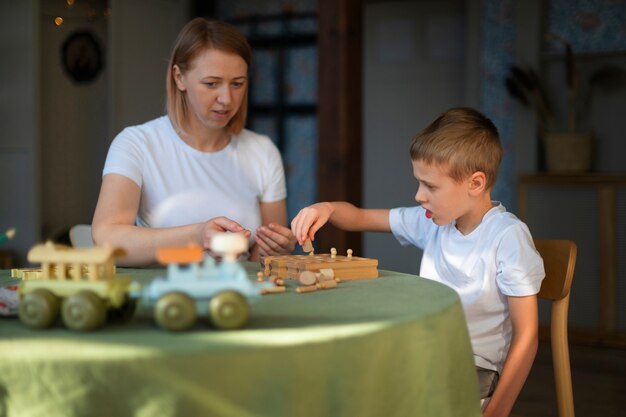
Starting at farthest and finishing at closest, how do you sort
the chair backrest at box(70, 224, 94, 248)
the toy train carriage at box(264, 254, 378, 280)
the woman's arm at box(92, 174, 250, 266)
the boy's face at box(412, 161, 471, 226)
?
the chair backrest at box(70, 224, 94, 248)
the woman's arm at box(92, 174, 250, 266)
the boy's face at box(412, 161, 471, 226)
the toy train carriage at box(264, 254, 378, 280)

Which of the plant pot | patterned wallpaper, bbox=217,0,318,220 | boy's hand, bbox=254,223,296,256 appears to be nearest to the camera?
boy's hand, bbox=254,223,296,256

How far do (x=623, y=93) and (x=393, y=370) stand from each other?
4.54 m

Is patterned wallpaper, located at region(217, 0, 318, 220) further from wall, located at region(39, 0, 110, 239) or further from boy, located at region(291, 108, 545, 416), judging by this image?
boy, located at region(291, 108, 545, 416)

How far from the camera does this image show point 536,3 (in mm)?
5211

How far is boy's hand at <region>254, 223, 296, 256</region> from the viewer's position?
6.85 feet

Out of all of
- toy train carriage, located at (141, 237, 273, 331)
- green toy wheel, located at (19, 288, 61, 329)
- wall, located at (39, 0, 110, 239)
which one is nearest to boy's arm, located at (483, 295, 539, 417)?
toy train carriage, located at (141, 237, 273, 331)

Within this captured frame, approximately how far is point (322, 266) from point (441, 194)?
1.29 ft

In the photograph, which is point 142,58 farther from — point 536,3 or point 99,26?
point 536,3

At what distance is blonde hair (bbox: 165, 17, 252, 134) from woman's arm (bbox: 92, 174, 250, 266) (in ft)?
0.99

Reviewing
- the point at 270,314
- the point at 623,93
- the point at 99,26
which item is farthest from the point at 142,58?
the point at 270,314

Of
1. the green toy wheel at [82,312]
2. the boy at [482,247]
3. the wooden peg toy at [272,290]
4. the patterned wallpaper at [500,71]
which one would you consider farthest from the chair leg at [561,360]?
the patterned wallpaper at [500,71]

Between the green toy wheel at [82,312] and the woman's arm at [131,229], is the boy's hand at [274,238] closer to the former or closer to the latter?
the woman's arm at [131,229]

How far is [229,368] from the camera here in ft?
3.30

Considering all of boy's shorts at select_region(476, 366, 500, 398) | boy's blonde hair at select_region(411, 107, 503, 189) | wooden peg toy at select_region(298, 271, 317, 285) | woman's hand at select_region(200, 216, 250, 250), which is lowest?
boy's shorts at select_region(476, 366, 500, 398)
